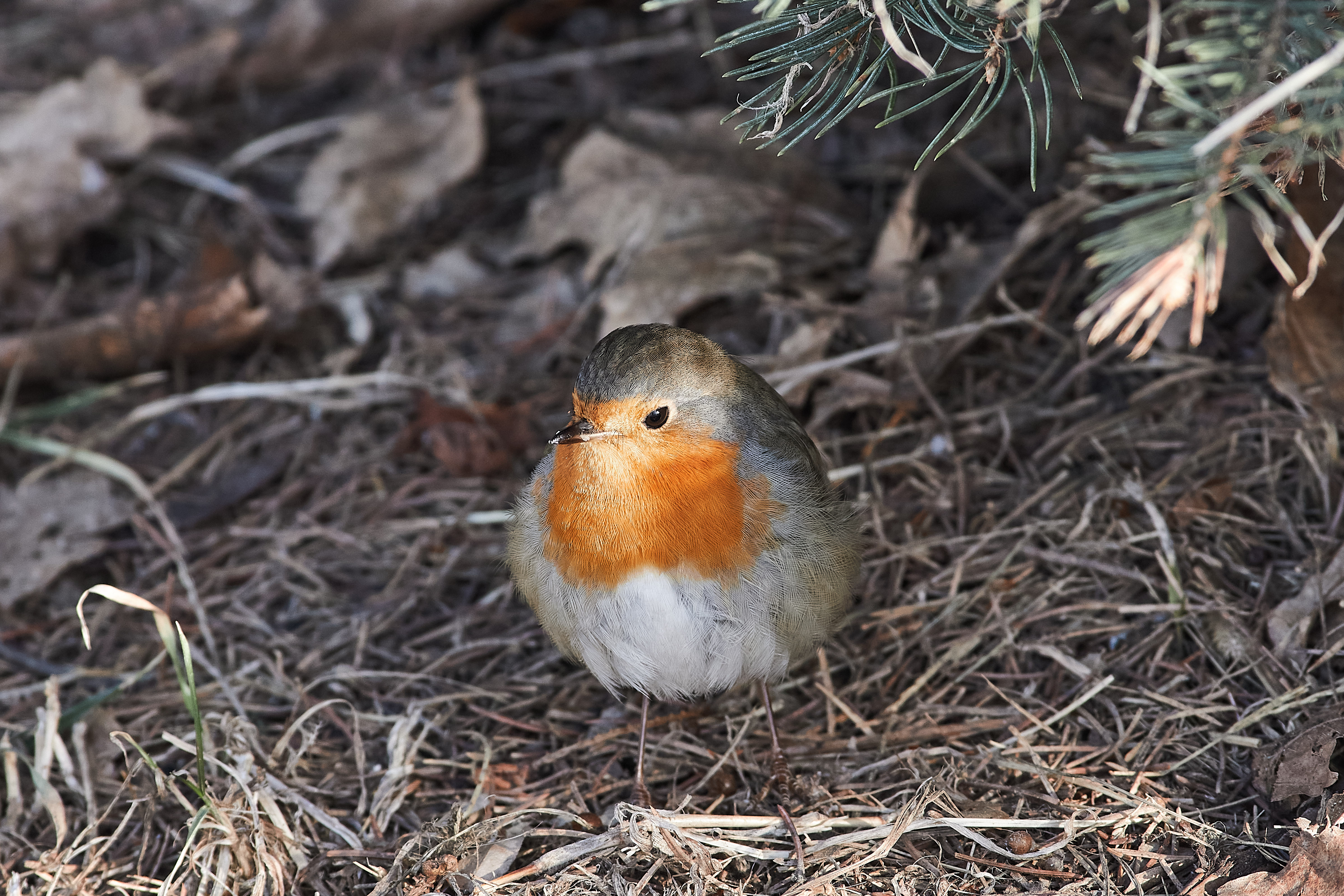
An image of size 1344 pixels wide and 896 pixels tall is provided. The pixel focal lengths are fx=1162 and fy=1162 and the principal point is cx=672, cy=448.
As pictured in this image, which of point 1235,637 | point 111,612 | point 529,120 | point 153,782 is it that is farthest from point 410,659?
point 529,120

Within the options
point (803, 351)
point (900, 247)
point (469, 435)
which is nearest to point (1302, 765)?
point (803, 351)

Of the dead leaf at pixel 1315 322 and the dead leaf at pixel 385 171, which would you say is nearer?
the dead leaf at pixel 1315 322

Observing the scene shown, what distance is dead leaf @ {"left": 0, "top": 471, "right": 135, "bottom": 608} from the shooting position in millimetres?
4016

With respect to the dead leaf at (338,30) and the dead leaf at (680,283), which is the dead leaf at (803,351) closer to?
the dead leaf at (680,283)

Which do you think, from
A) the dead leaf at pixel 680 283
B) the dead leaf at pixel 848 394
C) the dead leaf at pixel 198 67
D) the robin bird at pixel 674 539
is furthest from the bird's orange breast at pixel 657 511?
the dead leaf at pixel 198 67

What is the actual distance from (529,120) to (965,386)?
101 inches

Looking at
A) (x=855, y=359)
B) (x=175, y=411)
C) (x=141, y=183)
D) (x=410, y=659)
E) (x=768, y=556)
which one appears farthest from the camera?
(x=141, y=183)

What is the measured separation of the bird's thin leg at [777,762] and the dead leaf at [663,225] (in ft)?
5.60

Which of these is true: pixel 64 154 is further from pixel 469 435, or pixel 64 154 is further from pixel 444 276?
pixel 469 435

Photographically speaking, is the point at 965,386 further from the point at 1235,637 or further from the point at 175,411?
the point at 175,411

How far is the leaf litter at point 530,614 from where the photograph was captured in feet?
9.53

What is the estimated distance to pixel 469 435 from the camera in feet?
14.2

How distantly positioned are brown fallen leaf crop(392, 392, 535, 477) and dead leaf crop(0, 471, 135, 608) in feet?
3.50

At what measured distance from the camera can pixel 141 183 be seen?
547cm
